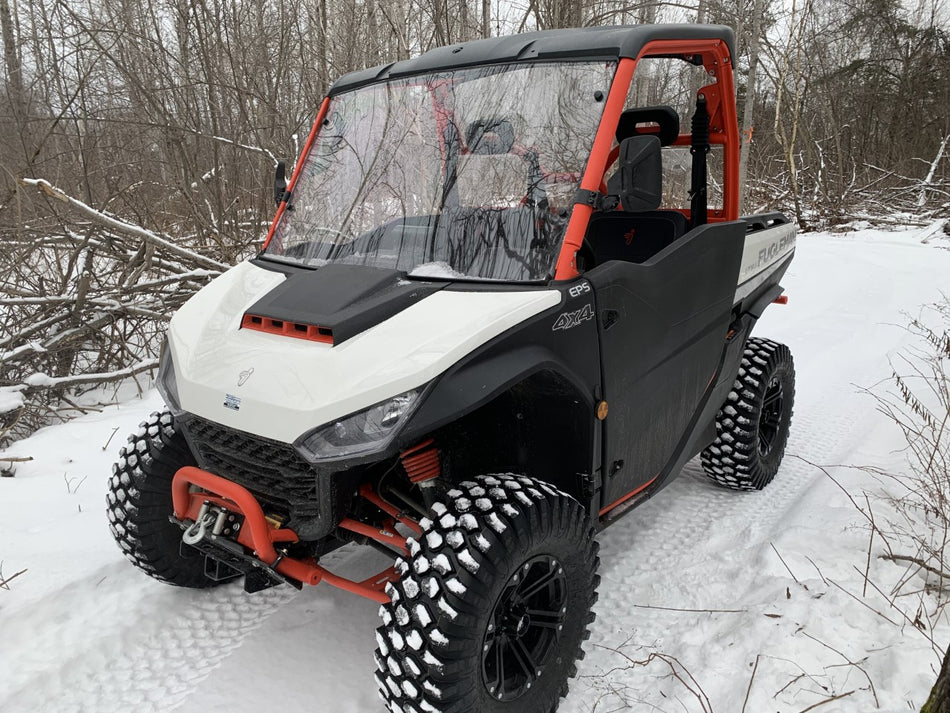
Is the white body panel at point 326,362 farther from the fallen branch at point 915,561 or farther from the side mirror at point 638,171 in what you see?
the fallen branch at point 915,561

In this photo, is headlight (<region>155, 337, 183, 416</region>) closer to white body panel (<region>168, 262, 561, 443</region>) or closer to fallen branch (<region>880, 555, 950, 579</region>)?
white body panel (<region>168, 262, 561, 443</region>)

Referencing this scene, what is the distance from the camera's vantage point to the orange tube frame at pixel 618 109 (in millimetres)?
2416

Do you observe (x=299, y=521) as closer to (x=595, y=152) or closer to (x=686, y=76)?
(x=595, y=152)

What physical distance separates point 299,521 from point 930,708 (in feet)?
5.83

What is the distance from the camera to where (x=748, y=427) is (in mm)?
3789

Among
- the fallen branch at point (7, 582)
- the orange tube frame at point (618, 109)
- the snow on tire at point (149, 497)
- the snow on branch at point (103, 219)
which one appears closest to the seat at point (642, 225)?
the orange tube frame at point (618, 109)

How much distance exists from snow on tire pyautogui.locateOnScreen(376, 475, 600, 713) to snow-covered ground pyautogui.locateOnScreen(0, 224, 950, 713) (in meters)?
0.27

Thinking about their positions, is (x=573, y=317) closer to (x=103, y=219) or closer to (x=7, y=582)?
(x=7, y=582)

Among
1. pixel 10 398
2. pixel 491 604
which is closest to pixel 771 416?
pixel 491 604

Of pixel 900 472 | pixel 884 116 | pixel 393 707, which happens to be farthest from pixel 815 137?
pixel 393 707

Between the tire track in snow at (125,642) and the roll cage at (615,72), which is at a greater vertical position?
the roll cage at (615,72)

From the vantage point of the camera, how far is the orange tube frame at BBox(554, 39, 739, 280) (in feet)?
7.93

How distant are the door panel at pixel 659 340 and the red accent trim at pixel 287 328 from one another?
36.6 inches

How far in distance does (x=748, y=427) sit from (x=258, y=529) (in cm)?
264
